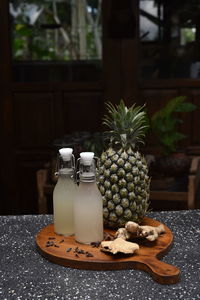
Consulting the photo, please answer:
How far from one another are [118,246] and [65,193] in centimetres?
21

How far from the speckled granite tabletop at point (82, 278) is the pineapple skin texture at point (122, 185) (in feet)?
0.47

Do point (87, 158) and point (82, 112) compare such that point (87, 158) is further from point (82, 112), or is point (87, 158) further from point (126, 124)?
point (82, 112)

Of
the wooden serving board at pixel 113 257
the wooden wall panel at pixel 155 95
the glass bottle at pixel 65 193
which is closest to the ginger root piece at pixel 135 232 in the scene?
the wooden serving board at pixel 113 257

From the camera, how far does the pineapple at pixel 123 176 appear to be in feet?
3.94

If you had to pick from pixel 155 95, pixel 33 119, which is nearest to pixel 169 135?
pixel 155 95

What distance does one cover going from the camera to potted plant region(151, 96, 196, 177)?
2.57m

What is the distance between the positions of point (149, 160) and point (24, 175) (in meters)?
1.09

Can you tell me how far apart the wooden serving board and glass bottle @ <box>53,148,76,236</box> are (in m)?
0.05

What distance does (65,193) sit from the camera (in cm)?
122

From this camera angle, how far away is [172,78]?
3.28 metres

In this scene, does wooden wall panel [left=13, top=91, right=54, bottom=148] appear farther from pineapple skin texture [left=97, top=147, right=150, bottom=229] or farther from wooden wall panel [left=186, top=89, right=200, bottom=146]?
pineapple skin texture [left=97, top=147, right=150, bottom=229]

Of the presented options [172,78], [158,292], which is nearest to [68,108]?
[172,78]

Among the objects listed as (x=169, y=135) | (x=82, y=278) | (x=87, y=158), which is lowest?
(x=82, y=278)

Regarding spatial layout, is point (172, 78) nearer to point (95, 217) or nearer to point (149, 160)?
point (149, 160)
